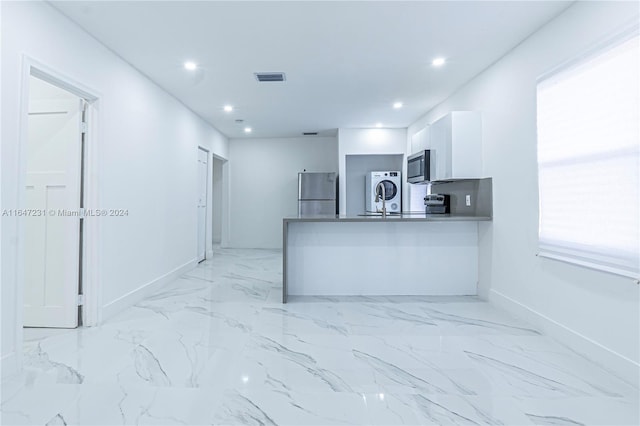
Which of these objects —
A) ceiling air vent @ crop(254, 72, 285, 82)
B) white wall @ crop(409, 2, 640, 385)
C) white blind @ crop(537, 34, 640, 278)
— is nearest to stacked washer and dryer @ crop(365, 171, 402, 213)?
white wall @ crop(409, 2, 640, 385)

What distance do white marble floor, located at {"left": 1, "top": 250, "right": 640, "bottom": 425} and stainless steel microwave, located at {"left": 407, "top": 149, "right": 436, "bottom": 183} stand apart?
1847 mm

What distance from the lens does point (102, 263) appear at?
3.05 meters

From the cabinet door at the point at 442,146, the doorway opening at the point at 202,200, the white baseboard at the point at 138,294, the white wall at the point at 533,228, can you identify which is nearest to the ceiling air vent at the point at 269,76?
the cabinet door at the point at 442,146

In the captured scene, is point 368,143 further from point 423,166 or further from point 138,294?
point 138,294

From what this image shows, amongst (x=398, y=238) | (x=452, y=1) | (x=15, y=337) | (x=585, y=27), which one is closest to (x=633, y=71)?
(x=585, y=27)

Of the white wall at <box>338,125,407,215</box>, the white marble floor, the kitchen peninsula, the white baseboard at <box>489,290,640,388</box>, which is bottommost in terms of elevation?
the white marble floor

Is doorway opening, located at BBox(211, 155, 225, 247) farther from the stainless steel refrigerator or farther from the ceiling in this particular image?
the ceiling

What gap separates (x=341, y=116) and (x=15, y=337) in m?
4.85

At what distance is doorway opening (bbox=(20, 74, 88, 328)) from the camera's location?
9.59 ft

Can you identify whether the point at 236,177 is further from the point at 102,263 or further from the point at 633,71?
the point at 633,71

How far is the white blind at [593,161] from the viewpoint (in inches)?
78.2

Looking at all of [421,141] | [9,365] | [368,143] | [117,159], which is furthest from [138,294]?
[368,143]

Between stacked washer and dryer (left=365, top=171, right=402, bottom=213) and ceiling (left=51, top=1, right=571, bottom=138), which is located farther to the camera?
stacked washer and dryer (left=365, top=171, right=402, bottom=213)

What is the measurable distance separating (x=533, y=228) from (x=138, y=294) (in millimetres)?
3856
